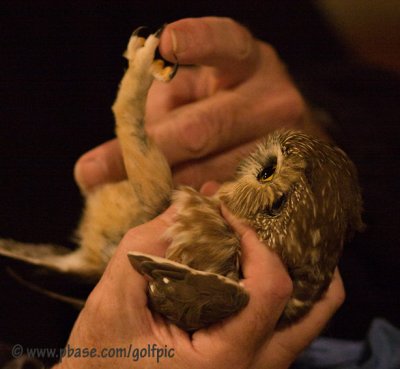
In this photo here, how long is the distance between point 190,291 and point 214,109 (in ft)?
2.51

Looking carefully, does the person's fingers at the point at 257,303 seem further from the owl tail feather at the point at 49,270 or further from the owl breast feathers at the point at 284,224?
the owl tail feather at the point at 49,270

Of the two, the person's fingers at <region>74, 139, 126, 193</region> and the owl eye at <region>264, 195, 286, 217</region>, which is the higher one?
the owl eye at <region>264, 195, 286, 217</region>

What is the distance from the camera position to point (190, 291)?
97 cm

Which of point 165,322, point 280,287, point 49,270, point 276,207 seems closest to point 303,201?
point 276,207

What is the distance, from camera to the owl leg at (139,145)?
1.29 metres

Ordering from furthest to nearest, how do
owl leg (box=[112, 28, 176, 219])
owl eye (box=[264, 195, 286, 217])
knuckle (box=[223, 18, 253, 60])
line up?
knuckle (box=[223, 18, 253, 60]) < owl leg (box=[112, 28, 176, 219]) < owl eye (box=[264, 195, 286, 217])

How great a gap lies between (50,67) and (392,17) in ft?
4.68

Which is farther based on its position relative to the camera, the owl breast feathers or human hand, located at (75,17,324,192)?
human hand, located at (75,17,324,192)

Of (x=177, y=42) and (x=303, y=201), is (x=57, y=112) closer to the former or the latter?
(x=177, y=42)

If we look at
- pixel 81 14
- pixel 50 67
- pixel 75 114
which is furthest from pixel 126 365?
pixel 81 14

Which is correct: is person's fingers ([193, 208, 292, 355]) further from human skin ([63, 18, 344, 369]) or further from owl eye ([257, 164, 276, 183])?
owl eye ([257, 164, 276, 183])

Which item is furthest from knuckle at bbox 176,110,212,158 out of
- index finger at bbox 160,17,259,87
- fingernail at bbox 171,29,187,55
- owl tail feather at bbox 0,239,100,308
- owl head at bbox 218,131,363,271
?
owl tail feather at bbox 0,239,100,308

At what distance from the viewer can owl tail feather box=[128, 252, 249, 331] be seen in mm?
958

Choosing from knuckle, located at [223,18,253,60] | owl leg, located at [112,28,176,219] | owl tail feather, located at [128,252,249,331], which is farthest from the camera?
knuckle, located at [223,18,253,60]
